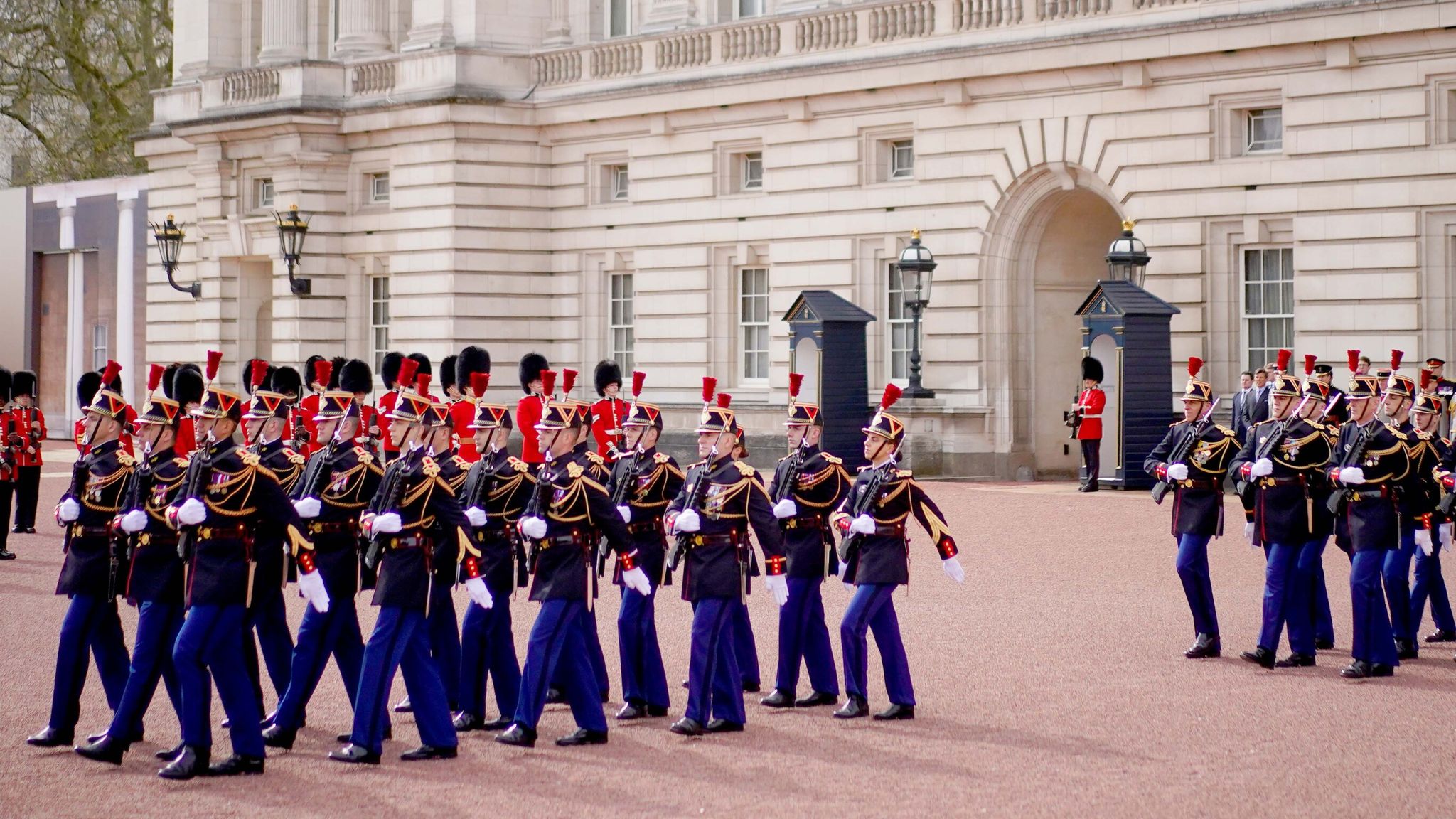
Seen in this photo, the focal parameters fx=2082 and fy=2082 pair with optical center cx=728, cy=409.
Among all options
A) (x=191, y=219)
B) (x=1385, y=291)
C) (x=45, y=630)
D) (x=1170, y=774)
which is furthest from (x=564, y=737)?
(x=191, y=219)

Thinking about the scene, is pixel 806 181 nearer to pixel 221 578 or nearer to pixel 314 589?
pixel 314 589

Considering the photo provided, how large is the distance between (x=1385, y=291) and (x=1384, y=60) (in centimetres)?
249

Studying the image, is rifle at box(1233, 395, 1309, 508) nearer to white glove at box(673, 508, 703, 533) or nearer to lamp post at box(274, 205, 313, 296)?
white glove at box(673, 508, 703, 533)

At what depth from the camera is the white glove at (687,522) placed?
10.5 metres

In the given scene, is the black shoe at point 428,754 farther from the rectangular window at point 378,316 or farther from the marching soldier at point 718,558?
the rectangular window at point 378,316

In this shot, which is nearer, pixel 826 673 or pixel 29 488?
pixel 826 673

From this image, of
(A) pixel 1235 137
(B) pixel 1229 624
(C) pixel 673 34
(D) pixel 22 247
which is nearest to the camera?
(B) pixel 1229 624

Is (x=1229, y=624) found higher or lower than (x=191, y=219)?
lower

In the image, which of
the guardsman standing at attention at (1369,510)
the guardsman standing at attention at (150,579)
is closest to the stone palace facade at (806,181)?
the guardsman standing at attention at (1369,510)

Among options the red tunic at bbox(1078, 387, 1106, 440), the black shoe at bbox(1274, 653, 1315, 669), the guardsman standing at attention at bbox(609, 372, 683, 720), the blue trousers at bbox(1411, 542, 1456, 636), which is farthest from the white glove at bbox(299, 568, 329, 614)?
the red tunic at bbox(1078, 387, 1106, 440)

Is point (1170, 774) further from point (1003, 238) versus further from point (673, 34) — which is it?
point (673, 34)

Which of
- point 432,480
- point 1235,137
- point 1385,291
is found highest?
point 1235,137

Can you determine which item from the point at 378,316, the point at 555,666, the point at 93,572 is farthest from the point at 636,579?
the point at 378,316

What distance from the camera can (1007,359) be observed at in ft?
86.9
